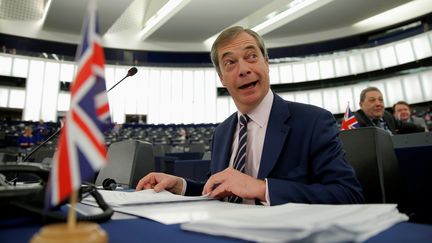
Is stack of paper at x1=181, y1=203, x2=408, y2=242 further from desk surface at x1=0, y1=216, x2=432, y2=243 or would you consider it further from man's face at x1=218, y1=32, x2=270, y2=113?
man's face at x1=218, y1=32, x2=270, y2=113

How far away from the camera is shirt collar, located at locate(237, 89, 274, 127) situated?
1.15 metres

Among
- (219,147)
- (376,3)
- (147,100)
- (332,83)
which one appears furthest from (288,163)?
(147,100)

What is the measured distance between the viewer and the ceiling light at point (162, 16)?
9.29 meters

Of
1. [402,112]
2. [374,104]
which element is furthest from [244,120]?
[402,112]

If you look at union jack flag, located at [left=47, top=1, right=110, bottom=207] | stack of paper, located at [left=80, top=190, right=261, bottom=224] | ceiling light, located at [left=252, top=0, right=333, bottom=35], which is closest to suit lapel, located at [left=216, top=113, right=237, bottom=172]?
stack of paper, located at [left=80, top=190, right=261, bottom=224]

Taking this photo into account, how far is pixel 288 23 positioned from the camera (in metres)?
10.6

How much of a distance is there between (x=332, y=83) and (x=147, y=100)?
311 inches

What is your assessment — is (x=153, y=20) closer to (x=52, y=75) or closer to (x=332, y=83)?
(x=52, y=75)

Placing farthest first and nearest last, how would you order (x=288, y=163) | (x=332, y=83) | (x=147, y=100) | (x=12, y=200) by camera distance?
(x=147, y=100) → (x=332, y=83) → (x=288, y=163) → (x=12, y=200)

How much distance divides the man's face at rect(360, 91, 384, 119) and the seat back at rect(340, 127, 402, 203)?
2.09m

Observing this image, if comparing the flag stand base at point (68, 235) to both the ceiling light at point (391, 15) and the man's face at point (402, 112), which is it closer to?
the man's face at point (402, 112)

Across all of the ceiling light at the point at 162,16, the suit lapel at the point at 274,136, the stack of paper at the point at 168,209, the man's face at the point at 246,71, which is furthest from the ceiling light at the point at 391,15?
the stack of paper at the point at 168,209

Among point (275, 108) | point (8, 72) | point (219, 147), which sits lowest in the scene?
point (219, 147)

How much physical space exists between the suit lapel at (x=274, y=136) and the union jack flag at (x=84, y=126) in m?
0.70
